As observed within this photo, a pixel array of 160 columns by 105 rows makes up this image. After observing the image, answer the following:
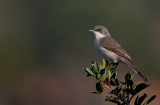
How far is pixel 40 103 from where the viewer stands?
1772 cm

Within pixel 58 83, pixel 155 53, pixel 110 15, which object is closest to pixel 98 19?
pixel 110 15

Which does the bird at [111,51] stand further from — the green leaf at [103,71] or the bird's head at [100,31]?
the green leaf at [103,71]

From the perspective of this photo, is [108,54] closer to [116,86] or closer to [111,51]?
[111,51]

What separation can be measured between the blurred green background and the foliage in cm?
1246

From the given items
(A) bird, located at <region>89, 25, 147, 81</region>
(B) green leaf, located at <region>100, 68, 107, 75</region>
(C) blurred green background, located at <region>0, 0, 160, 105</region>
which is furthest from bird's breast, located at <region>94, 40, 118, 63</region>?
(C) blurred green background, located at <region>0, 0, 160, 105</region>

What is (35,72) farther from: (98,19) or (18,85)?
(98,19)

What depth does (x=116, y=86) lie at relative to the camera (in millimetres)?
4395

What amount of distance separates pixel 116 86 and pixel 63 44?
1192 inches

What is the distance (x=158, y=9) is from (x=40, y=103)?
82.9 feet

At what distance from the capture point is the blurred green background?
20881 millimetres

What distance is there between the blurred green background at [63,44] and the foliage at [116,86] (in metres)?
12.5

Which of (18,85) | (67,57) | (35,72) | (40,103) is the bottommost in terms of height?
(40,103)

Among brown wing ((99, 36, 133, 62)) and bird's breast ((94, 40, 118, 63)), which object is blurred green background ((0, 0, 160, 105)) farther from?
bird's breast ((94, 40, 118, 63))

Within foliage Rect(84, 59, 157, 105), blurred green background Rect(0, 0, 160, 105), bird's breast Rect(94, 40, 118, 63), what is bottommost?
foliage Rect(84, 59, 157, 105)
